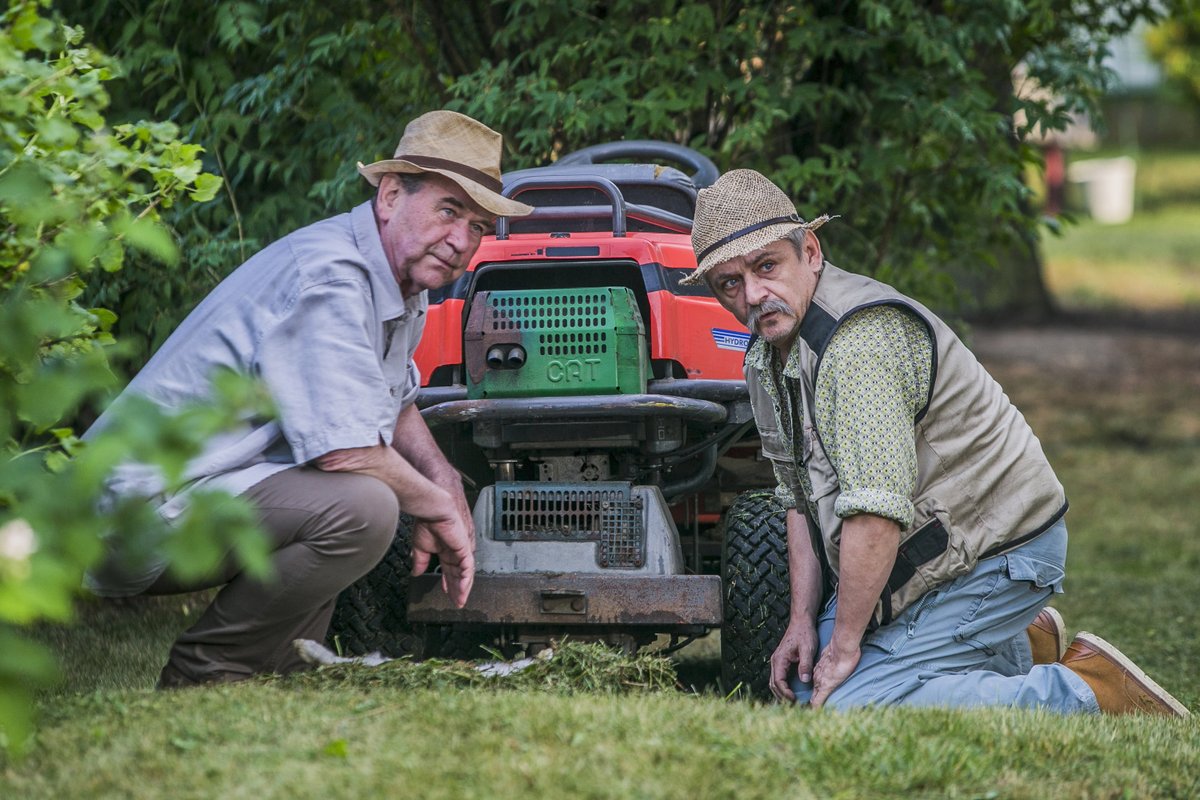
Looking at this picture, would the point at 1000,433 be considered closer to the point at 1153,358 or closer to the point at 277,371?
the point at 277,371

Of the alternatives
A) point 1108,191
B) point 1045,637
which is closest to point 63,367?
point 1045,637

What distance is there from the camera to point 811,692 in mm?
3682

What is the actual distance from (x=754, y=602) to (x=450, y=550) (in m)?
0.86

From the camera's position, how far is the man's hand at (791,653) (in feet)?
12.1

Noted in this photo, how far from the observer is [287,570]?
337cm

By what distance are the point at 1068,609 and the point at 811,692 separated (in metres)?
2.94

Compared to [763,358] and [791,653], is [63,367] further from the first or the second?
[791,653]

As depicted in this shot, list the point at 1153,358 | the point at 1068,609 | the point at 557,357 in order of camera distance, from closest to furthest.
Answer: the point at 557,357, the point at 1068,609, the point at 1153,358

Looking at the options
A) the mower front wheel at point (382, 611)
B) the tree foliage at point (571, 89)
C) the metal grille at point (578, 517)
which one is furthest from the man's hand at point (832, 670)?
the tree foliage at point (571, 89)

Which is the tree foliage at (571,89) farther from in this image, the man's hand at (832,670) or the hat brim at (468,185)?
the man's hand at (832,670)

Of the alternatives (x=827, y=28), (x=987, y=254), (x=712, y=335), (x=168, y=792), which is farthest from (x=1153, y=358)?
(x=168, y=792)

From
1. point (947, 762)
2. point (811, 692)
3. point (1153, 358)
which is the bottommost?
point (1153, 358)

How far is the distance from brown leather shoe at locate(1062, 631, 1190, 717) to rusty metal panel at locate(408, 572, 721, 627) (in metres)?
0.93

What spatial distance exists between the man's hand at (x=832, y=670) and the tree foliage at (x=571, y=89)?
7.86 ft
